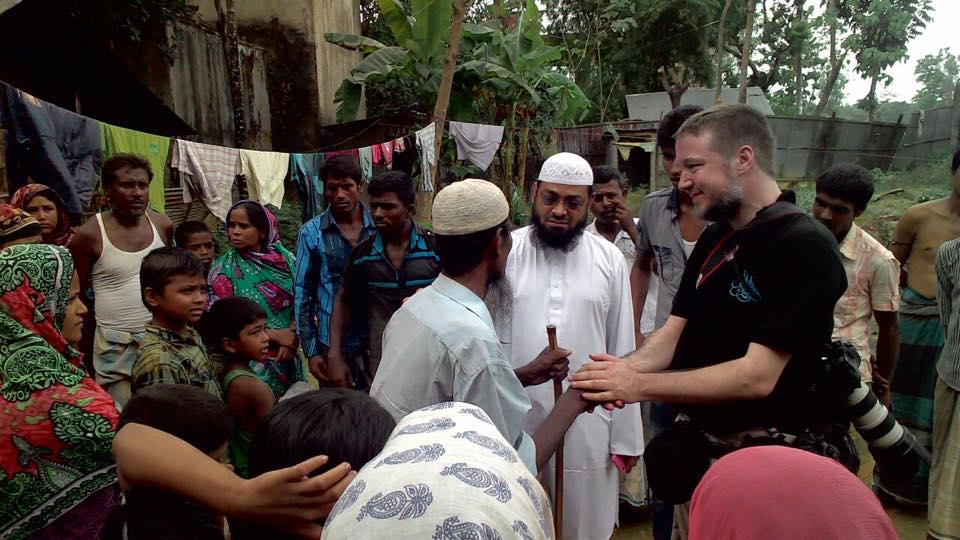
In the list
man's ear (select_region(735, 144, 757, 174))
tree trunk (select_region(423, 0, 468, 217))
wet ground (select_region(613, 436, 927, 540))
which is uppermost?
tree trunk (select_region(423, 0, 468, 217))

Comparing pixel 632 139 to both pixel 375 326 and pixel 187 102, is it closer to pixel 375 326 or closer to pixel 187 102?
pixel 187 102

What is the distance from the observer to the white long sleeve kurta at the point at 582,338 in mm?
2820

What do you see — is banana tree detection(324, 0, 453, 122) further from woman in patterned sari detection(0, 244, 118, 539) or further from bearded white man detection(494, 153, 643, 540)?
woman in patterned sari detection(0, 244, 118, 539)

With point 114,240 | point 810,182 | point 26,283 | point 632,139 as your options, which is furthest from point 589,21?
point 26,283

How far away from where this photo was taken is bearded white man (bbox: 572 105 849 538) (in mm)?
1786

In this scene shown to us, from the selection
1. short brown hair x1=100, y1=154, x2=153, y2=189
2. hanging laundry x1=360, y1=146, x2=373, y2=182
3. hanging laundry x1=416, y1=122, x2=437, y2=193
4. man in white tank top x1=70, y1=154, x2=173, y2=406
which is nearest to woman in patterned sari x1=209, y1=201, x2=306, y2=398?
A: man in white tank top x1=70, y1=154, x2=173, y2=406

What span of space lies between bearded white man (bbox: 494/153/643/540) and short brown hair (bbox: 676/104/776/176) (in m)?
1.04

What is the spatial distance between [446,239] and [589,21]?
20337 millimetres

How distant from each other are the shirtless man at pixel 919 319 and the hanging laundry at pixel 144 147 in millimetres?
5614

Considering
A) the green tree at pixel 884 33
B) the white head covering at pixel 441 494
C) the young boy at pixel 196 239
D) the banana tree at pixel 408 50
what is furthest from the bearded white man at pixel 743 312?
the green tree at pixel 884 33

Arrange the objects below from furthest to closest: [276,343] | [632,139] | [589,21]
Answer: [589,21], [632,139], [276,343]

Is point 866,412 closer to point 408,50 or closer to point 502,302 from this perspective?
point 502,302

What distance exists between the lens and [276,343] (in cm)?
369

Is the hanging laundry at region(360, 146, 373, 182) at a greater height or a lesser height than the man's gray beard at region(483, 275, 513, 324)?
greater
